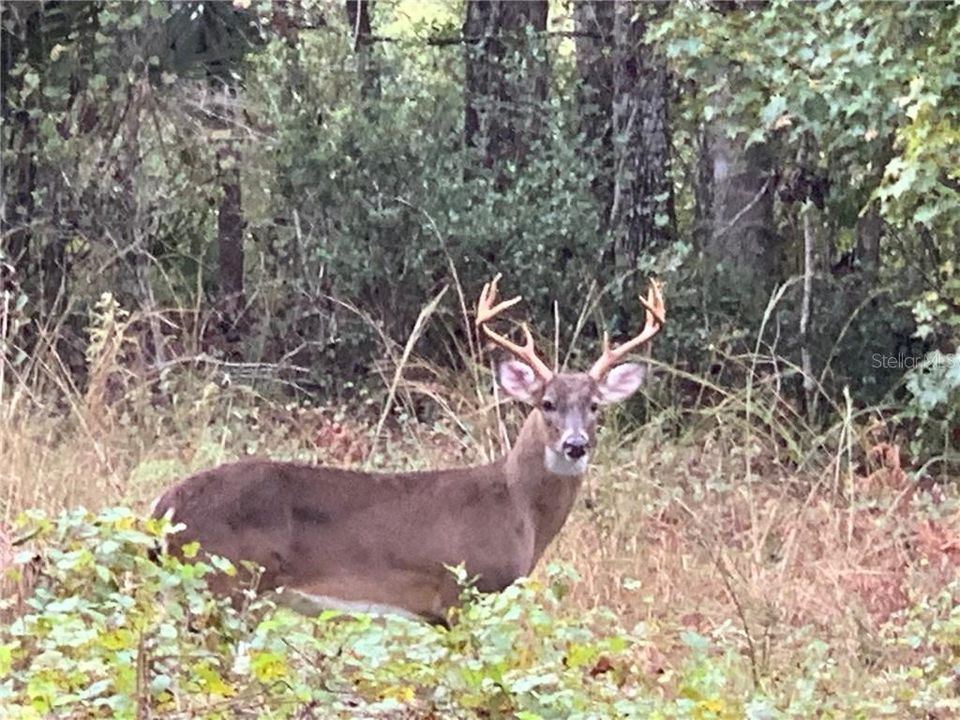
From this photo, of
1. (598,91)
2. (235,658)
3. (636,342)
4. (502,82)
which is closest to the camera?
(235,658)

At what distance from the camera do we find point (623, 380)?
23.1 ft

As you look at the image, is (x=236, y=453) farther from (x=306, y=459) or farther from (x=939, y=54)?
(x=939, y=54)

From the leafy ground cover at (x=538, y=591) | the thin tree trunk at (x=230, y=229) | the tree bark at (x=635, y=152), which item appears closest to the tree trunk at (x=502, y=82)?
the tree bark at (x=635, y=152)

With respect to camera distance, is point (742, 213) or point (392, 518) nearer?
point (392, 518)

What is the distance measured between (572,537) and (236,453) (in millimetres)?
2070

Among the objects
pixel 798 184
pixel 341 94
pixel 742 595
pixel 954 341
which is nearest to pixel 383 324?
pixel 341 94

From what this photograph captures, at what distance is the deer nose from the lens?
659 cm

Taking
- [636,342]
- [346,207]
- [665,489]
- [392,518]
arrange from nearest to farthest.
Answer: [392,518], [636,342], [665,489], [346,207]

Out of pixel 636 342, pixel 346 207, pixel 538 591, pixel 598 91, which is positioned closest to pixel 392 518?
pixel 636 342

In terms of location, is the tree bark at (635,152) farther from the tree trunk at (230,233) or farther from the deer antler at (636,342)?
the deer antler at (636,342)

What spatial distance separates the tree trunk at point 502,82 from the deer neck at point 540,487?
5.65m

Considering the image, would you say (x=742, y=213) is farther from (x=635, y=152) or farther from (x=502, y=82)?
(x=502, y=82)

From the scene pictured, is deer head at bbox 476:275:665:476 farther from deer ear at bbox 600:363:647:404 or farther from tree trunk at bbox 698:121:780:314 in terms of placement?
tree trunk at bbox 698:121:780:314

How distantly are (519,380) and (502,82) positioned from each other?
6.39 metres
